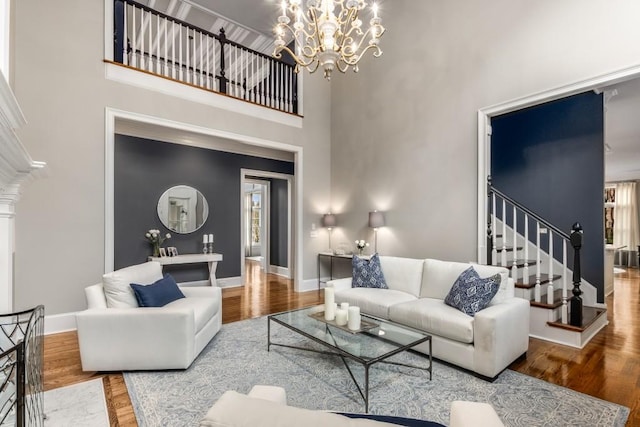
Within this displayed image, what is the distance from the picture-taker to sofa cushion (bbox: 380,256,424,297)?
3.79 meters

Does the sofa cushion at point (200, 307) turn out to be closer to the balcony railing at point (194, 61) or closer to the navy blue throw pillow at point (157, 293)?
the navy blue throw pillow at point (157, 293)

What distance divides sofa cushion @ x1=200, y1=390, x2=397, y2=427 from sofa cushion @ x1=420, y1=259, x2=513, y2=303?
9.74 feet

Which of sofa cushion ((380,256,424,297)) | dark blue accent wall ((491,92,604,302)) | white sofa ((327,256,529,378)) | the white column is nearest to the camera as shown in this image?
the white column

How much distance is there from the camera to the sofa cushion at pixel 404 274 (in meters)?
3.79

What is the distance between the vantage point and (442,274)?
11.6 ft

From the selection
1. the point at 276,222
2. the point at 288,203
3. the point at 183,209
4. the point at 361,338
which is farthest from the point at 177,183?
the point at 361,338

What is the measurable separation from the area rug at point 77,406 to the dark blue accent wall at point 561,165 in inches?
211

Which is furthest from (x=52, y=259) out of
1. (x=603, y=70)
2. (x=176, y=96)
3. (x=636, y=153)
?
(x=636, y=153)

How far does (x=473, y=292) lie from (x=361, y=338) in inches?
44.9

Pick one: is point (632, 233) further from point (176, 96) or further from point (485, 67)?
point (176, 96)

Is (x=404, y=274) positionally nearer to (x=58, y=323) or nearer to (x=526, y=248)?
(x=526, y=248)

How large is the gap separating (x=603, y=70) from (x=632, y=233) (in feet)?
31.8

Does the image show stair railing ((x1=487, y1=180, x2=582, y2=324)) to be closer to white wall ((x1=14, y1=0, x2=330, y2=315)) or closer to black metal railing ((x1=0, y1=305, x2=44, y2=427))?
black metal railing ((x1=0, y1=305, x2=44, y2=427))

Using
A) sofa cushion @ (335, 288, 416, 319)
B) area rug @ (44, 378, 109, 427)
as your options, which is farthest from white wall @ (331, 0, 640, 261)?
area rug @ (44, 378, 109, 427)
